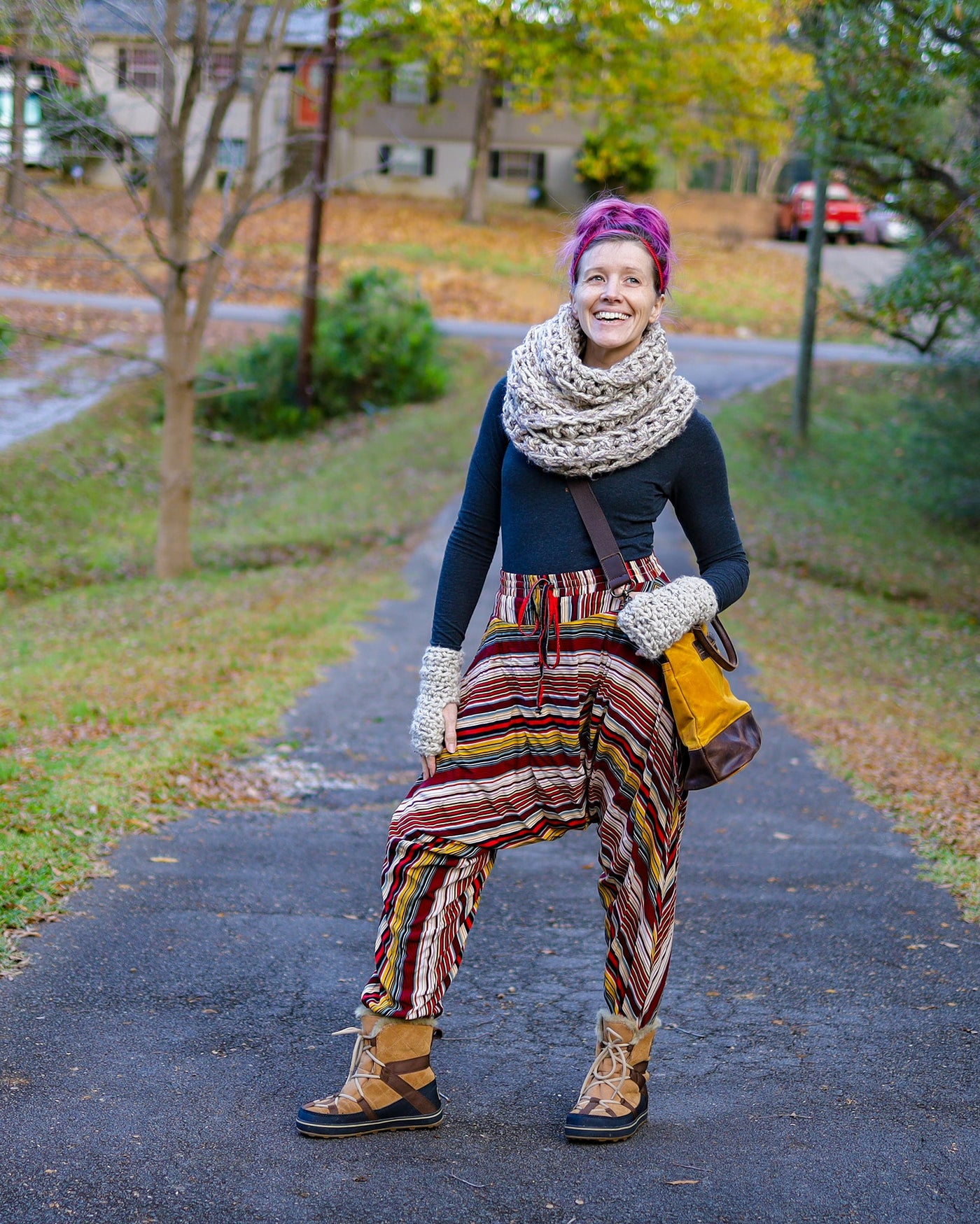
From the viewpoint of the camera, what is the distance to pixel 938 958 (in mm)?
4402

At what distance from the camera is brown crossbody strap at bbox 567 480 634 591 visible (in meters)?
3.00

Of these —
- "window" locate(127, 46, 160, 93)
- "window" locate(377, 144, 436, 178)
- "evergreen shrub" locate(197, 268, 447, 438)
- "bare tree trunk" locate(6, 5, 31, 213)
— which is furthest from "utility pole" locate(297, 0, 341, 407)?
"window" locate(377, 144, 436, 178)

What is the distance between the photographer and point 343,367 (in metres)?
21.1

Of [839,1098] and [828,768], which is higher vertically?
[839,1098]

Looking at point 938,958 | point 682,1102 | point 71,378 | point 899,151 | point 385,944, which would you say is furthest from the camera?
point 71,378

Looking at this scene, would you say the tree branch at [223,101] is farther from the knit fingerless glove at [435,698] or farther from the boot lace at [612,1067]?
the boot lace at [612,1067]

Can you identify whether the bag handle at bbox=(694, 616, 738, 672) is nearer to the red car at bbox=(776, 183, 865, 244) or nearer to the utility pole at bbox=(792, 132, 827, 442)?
the utility pole at bbox=(792, 132, 827, 442)

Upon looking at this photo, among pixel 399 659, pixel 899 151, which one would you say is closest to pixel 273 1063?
pixel 399 659

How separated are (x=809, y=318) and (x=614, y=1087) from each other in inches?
695

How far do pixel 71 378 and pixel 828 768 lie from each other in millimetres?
16908

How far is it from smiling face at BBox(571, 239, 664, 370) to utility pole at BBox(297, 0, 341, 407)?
1259 cm

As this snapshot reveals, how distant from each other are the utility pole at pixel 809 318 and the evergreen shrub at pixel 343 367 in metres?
5.74

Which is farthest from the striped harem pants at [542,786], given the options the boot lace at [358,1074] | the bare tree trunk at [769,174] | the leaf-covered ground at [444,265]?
the bare tree trunk at [769,174]

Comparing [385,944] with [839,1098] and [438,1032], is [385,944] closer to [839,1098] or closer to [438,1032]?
[438,1032]
